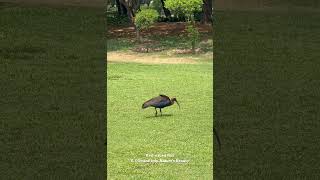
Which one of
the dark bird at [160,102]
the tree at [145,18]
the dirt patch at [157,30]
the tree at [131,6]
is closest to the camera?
the dark bird at [160,102]

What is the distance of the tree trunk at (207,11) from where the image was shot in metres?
6.35

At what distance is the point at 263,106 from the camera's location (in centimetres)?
968

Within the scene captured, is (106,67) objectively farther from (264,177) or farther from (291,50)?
(291,50)

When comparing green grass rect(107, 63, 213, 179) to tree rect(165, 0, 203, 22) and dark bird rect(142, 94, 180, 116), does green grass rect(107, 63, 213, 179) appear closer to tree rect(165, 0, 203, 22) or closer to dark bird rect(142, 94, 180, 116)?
dark bird rect(142, 94, 180, 116)

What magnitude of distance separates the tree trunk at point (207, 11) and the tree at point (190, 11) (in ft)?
0.15

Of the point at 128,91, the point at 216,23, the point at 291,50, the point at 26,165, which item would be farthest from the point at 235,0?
the point at 291,50

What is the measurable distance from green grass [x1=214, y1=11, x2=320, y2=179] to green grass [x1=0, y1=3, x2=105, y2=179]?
1.48 m

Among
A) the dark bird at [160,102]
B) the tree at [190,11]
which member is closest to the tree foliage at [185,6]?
the tree at [190,11]

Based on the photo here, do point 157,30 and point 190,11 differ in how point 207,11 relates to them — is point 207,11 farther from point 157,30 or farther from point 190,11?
point 157,30

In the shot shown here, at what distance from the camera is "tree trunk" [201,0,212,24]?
20.8 ft

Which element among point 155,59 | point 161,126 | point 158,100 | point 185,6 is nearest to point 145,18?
point 185,6

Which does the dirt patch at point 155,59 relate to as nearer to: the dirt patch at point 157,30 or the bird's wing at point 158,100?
the dirt patch at point 157,30

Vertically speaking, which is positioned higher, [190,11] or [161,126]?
[190,11]

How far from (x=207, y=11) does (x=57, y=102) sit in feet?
12.7
